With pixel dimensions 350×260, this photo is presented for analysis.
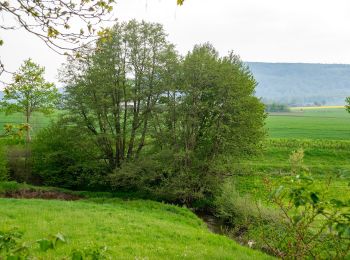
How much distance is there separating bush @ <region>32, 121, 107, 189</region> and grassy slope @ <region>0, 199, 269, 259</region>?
12592 mm

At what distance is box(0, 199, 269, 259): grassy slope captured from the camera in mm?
13625

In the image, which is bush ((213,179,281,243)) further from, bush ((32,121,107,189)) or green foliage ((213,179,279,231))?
bush ((32,121,107,189))

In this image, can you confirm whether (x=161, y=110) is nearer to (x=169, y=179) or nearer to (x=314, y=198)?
(x=169, y=179)

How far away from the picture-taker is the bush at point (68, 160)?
36.4m

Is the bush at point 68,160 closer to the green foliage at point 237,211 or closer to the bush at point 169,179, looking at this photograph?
the bush at point 169,179

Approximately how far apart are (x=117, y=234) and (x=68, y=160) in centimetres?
2284

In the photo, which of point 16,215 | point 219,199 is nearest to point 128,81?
point 219,199

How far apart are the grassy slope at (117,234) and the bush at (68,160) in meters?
12.6

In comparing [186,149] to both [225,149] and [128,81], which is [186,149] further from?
[128,81]

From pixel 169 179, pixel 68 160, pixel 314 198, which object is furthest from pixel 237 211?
pixel 314 198

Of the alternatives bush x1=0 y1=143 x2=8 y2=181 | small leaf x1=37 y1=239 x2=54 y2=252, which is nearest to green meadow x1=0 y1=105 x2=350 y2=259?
small leaf x1=37 y1=239 x2=54 y2=252

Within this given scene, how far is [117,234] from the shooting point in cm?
1623

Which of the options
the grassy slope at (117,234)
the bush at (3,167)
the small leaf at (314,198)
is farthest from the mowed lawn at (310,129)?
the small leaf at (314,198)

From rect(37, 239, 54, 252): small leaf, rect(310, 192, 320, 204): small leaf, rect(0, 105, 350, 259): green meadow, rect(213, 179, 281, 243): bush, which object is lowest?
rect(213, 179, 281, 243): bush
